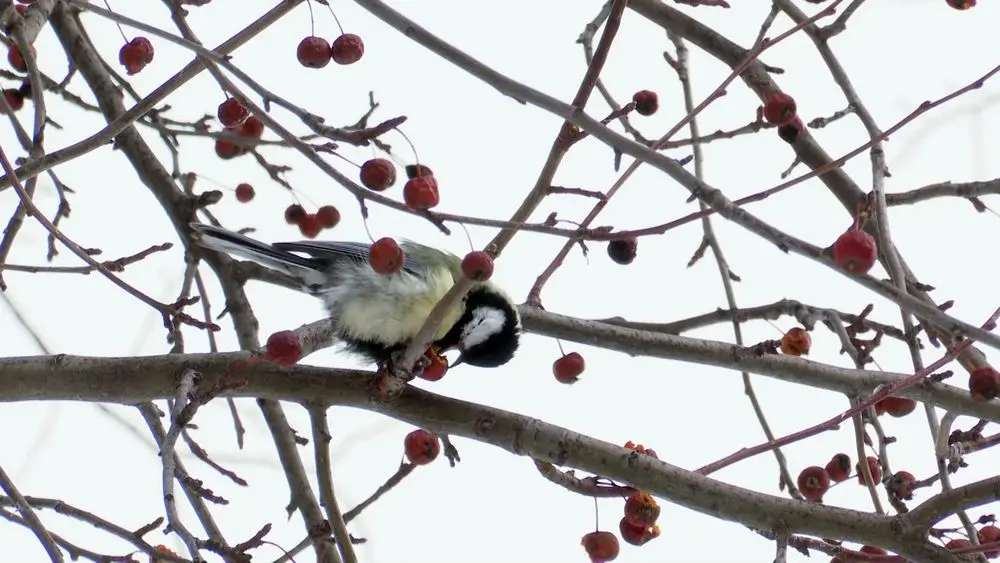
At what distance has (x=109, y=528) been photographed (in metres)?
1.82

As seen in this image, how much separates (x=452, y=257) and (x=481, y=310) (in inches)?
14.8

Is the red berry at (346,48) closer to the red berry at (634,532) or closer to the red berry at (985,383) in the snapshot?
the red berry at (634,532)

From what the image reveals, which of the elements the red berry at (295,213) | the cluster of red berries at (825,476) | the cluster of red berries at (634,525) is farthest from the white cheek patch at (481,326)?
the cluster of red berries at (825,476)

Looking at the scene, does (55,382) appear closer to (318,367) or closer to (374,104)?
(318,367)

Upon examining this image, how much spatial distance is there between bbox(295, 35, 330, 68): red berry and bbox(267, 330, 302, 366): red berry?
0.52m

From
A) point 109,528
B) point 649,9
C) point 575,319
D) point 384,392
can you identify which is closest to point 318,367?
point 384,392

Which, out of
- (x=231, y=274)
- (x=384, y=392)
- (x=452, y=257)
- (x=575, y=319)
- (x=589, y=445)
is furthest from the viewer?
(x=452, y=257)

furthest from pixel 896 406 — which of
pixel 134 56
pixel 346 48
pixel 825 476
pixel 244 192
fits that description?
pixel 244 192

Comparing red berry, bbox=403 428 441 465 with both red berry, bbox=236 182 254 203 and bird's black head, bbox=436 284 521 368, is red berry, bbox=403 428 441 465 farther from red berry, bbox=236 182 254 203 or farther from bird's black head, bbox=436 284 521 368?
red berry, bbox=236 182 254 203

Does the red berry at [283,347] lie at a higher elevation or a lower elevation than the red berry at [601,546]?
higher

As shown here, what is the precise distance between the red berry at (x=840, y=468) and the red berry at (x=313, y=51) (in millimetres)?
1297

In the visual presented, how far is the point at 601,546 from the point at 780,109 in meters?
0.93

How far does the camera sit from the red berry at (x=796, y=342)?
2.39m

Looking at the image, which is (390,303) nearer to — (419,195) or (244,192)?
(244,192)
